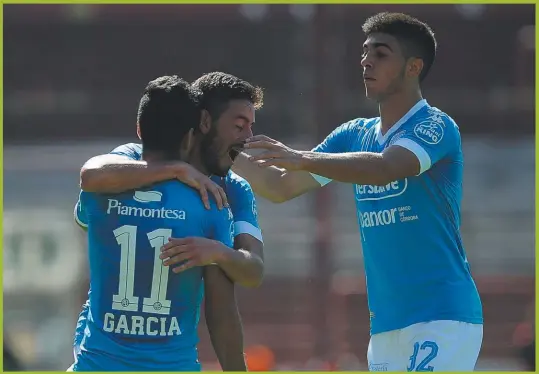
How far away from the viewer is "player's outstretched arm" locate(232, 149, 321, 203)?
604 centimetres

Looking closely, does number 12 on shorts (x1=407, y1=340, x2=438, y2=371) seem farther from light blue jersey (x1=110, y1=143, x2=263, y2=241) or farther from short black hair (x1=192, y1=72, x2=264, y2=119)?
short black hair (x1=192, y1=72, x2=264, y2=119)

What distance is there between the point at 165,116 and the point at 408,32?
1.53m

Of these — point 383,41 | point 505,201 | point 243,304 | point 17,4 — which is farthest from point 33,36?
point 383,41

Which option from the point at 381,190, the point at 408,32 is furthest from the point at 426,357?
the point at 408,32

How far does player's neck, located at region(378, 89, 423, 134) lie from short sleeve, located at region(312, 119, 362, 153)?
0.93ft

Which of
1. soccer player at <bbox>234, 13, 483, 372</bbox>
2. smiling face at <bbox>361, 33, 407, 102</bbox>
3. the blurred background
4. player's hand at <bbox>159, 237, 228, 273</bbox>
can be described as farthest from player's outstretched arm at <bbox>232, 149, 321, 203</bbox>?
the blurred background

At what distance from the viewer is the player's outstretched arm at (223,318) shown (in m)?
4.61

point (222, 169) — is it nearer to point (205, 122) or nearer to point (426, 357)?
point (205, 122)

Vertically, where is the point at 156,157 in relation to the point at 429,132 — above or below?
below

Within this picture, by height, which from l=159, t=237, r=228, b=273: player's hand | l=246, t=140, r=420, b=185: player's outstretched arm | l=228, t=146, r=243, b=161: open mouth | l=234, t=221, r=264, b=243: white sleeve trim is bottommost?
l=159, t=237, r=228, b=273: player's hand

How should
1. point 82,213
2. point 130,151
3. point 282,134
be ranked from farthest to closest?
point 282,134
point 130,151
point 82,213

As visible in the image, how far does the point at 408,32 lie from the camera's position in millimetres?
5648

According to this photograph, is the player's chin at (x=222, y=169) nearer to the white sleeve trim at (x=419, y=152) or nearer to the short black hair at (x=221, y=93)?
the short black hair at (x=221, y=93)

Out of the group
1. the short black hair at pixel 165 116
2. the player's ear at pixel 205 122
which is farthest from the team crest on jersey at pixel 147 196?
the player's ear at pixel 205 122
